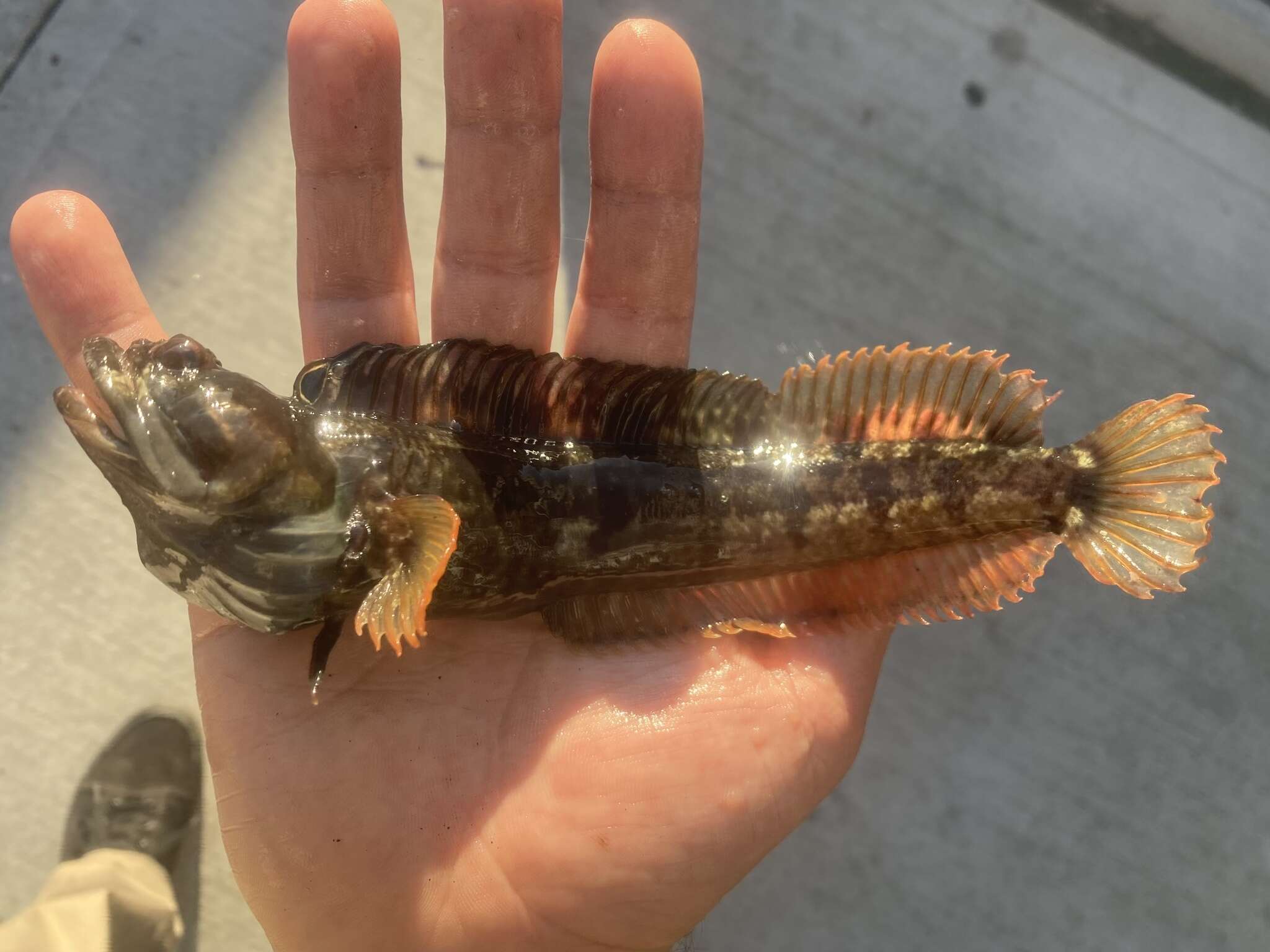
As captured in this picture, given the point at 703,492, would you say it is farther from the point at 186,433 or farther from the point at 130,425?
the point at 130,425

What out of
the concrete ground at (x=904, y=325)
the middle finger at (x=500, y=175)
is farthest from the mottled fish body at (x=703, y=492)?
the concrete ground at (x=904, y=325)

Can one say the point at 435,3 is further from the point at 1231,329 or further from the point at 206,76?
the point at 1231,329

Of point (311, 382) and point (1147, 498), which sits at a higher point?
point (1147, 498)

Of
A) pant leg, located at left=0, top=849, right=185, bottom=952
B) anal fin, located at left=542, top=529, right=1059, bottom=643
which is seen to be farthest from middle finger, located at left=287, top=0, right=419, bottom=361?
pant leg, located at left=0, top=849, right=185, bottom=952

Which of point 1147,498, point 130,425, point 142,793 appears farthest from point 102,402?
point 1147,498

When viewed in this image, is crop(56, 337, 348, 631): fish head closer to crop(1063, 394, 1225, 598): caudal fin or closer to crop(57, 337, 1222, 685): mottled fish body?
crop(57, 337, 1222, 685): mottled fish body

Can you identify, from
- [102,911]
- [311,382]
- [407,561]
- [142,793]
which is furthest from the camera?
[142,793]
